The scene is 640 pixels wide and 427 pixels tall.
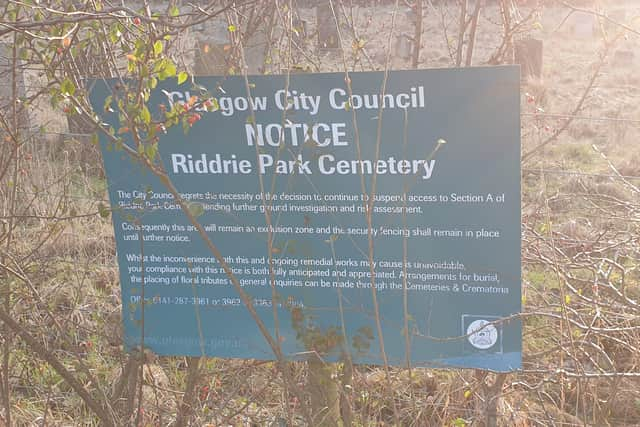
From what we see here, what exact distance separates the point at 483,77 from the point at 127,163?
1.30 meters

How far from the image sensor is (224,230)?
2.45m

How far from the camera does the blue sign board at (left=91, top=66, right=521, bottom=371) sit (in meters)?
2.20

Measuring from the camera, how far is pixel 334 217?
2.35m

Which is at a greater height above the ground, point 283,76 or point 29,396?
point 283,76

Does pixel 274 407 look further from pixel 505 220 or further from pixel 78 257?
pixel 78 257

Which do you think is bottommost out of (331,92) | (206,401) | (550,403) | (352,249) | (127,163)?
(550,403)

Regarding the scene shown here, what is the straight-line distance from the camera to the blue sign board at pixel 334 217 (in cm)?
220

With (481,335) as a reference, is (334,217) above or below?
above

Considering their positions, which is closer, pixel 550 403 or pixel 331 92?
pixel 331 92

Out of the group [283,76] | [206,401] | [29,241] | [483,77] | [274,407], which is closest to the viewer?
[483,77]

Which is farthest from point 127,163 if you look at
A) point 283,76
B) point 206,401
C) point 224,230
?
point 206,401

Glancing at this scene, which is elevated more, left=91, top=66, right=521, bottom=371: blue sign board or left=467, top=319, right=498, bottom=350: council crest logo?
left=91, top=66, right=521, bottom=371: blue sign board

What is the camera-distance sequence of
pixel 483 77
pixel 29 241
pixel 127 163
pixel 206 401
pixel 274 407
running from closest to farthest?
pixel 483 77 < pixel 127 163 < pixel 206 401 < pixel 274 407 < pixel 29 241

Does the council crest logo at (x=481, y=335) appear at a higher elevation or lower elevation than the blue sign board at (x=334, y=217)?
lower
